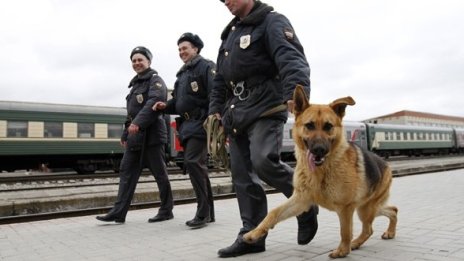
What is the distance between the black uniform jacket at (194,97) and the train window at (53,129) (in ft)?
44.6

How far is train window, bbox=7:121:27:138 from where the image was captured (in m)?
16.2

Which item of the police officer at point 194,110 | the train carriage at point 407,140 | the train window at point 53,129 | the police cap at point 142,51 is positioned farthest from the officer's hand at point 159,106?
the train carriage at point 407,140

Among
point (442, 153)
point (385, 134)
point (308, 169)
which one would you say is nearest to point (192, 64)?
point (308, 169)

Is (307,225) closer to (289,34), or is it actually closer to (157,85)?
(289,34)

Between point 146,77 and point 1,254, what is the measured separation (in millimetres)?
2950

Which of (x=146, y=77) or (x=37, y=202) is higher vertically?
(x=146, y=77)

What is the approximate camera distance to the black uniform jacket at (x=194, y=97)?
206 inches

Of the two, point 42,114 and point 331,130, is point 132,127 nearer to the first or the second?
point 331,130

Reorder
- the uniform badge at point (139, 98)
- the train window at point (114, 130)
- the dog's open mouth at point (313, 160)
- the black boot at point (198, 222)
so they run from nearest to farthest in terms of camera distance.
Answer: the dog's open mouth at point (313, 160), the black boot at point (198, 222), the uniform badge at point (139, 98), the train window at point (114, 130)

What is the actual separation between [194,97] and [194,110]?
0.59 feet

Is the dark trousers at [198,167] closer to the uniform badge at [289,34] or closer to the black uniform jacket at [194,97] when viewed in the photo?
the black uniform jacket at [194,97]

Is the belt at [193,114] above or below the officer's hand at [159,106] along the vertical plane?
below

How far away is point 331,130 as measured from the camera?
2916mm

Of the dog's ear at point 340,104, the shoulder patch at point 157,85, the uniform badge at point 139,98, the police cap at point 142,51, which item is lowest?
the dog's ear at point 340,104
